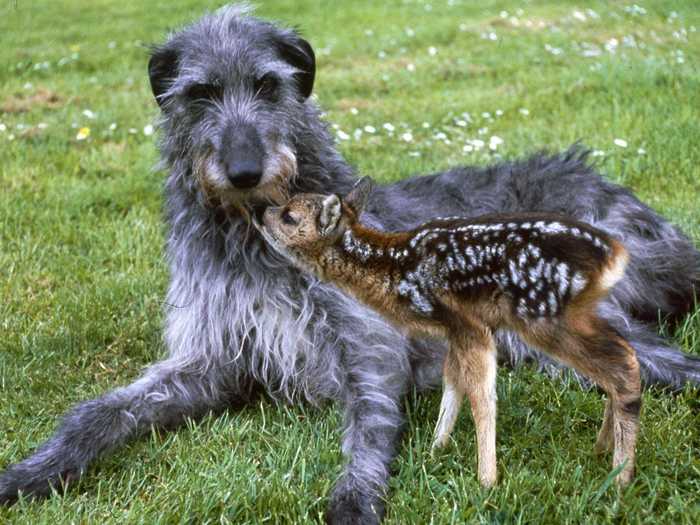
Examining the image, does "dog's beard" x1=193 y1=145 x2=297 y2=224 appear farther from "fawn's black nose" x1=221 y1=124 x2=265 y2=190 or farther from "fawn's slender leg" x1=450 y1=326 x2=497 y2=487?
"fawn's slender leg" x1=450 y1=326 x2=497 y2=487

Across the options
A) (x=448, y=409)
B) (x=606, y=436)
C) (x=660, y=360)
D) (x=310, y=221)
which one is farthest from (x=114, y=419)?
(x=660, y=360)

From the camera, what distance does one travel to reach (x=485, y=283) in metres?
3.75

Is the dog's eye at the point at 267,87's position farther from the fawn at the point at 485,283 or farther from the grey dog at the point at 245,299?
the fawn at the point at 485,283

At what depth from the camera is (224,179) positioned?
175 inches

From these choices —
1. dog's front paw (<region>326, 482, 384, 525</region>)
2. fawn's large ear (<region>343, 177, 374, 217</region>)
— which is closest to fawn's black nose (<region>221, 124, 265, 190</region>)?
fawn's large ear (<region>343, 177, 374, 217</region>)

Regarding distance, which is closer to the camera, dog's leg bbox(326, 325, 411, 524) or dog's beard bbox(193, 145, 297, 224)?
dog's leg bbox(326, 325, 411, 524)

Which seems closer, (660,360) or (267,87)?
(267,87)

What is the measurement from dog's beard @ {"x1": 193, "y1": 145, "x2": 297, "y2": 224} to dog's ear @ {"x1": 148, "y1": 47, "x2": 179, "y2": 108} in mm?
617

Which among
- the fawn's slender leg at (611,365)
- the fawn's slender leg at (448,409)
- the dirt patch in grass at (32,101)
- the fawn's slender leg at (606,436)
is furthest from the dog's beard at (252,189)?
the dirt patch in grass at (32,101)

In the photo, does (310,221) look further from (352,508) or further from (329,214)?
(352,508)

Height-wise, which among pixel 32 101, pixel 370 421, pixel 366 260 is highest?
pixel 366 260

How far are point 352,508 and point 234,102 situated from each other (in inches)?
85.9

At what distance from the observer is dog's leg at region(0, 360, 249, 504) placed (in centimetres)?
435

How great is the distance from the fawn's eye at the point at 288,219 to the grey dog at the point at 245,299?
35cm
